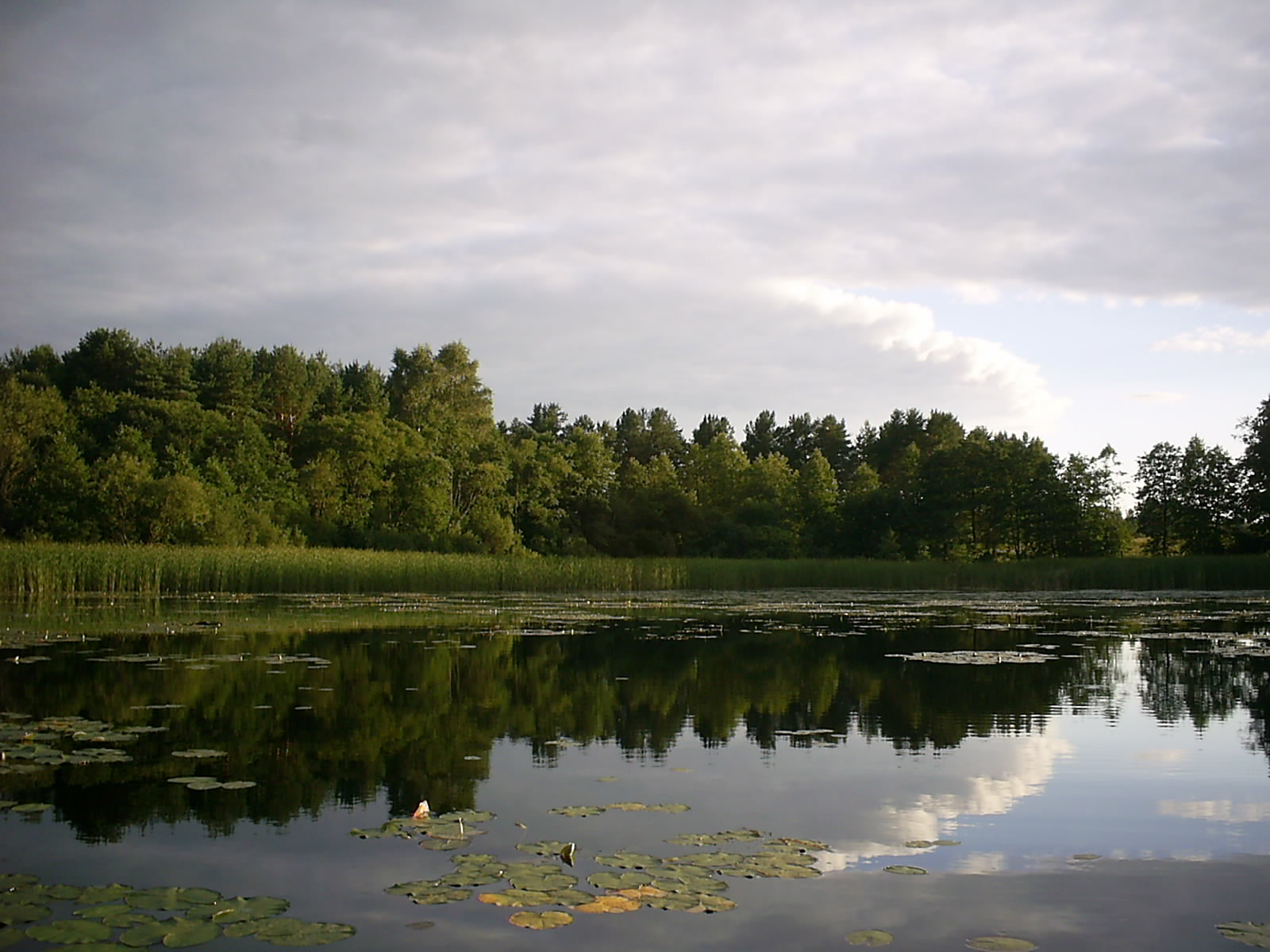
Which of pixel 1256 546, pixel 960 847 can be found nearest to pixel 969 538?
pixel 1256 546

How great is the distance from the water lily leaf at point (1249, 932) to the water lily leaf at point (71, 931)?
12.3 ft

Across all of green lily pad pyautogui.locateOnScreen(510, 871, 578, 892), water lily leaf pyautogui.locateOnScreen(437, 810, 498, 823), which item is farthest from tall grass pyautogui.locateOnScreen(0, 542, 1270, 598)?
green lily pad pyautogui.locateOnScreen(510, 871, 578, 892)

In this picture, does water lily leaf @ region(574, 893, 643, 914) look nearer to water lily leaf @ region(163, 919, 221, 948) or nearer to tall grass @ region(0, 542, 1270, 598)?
water lily leaf @ region(163, 919, 221, 948)

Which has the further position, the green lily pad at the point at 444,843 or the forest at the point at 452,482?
the forest at the point at 452,482

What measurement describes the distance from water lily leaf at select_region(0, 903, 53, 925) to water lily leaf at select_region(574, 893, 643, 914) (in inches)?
71.8

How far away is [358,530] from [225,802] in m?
46.4

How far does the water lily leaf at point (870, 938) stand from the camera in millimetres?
3654

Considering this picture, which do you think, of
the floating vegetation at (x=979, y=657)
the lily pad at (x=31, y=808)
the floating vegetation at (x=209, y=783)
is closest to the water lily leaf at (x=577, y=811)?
the floating vegetation at (x=209, y=783)

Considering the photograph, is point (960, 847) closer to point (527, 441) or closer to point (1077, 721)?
point (1077, 721)

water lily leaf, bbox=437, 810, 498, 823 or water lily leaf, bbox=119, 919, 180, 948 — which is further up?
water lily leaf, bbox=119, 919, 180, 948

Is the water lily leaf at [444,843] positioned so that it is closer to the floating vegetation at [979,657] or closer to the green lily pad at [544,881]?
the green lily pad at [544,881]

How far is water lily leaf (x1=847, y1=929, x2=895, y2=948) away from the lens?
3.65 metres

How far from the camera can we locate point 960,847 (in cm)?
484

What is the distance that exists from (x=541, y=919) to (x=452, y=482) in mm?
53206
